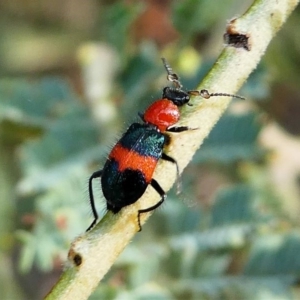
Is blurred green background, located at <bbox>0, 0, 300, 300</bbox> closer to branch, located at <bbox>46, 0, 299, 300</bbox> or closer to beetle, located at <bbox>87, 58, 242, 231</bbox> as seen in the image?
beetle, located at <bbox>87, 58, 242, 231</bbox>

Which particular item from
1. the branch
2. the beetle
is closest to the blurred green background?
the beetle

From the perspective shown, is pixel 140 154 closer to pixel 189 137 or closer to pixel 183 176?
pixel 189 137

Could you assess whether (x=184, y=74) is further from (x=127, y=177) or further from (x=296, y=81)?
(x=127, y=177)

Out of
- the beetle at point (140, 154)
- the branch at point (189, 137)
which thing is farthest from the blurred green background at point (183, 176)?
the branch at point (189, 137)

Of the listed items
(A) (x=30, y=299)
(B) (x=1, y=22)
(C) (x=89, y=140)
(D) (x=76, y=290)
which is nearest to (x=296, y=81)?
(C) (x=89, y=140)

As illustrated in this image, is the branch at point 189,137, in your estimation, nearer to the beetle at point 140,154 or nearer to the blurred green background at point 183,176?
the beetle at point 140,154

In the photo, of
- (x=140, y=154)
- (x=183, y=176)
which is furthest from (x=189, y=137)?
(x=183, y=176)
